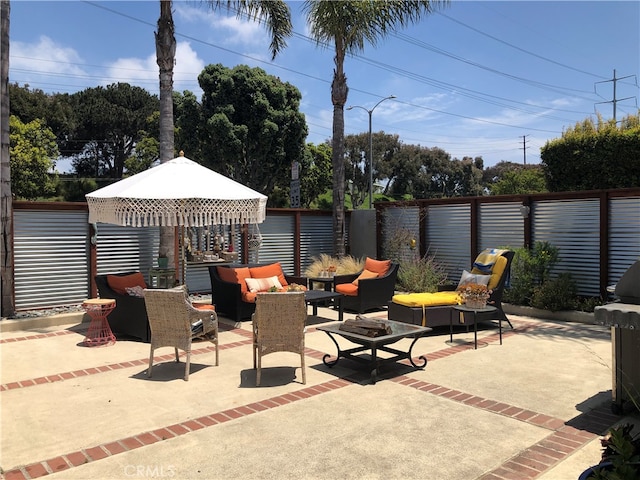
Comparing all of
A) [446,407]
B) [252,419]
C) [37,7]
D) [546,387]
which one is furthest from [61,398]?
[37,7]

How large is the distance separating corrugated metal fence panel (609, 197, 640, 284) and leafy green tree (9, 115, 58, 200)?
2611 centimetres

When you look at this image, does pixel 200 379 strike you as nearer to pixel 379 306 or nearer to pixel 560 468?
pixel 560 468

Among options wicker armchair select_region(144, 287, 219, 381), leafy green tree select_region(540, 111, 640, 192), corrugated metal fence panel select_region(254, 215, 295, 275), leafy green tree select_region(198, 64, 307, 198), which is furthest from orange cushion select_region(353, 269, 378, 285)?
leafy green tree select_region(198, 64, 307, 198)

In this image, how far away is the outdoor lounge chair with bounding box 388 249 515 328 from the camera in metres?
7.24

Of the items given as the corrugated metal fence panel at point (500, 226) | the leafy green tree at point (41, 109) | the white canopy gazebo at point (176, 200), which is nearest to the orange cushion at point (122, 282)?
the white canopy gazebo at point (176, 200)

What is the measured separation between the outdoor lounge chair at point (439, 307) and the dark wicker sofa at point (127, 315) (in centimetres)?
362

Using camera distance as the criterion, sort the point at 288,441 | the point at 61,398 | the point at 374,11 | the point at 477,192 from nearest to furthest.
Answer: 1. the point at 288,441
2. the point at 61,398
3. the point at 374,11
4. the point at 477,192

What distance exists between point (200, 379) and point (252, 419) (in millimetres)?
1332

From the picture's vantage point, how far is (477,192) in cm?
4859

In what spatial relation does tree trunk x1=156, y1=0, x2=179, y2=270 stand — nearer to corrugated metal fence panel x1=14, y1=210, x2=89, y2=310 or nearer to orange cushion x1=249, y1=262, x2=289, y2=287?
corrugated metal fence panel x1=14, y1=210, x2=89, y2=310

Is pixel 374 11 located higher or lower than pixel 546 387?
higher

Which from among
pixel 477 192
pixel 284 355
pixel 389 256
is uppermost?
pixel 477 192

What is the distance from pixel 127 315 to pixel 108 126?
3658 centimetres

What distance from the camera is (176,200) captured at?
6.25 meters
